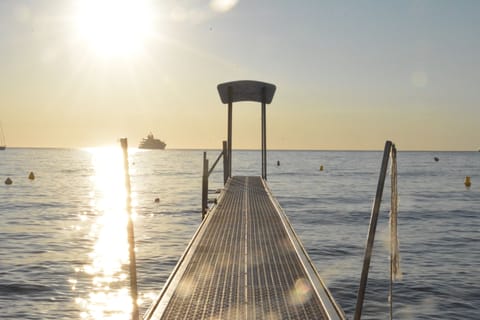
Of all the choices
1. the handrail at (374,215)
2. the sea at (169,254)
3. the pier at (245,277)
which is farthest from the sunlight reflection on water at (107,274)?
the handrail at (374,215)

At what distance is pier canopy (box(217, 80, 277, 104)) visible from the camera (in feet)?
76.7

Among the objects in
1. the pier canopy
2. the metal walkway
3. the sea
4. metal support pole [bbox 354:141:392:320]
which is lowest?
the sea

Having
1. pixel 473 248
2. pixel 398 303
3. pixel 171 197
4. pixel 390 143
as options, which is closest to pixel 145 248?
pixel 398 303

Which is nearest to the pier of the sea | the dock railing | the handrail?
the handrail

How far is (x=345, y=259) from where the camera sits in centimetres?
2061

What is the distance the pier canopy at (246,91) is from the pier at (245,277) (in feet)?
31.3

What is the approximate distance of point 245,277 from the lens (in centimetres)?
877

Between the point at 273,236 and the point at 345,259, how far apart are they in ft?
30.6

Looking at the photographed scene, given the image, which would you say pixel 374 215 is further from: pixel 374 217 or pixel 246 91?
pixel 246 91

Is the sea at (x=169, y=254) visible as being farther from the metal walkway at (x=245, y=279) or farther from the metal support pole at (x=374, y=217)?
the metal support pole at (x=374, y=217)

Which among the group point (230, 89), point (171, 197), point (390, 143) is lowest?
point (171, 197)

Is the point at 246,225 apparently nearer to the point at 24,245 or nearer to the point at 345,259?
the point at 345,259

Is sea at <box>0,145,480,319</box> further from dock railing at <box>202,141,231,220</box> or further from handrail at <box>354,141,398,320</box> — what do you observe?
handrail at <box>354,141,398,320</box>

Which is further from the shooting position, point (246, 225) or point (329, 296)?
point (246, 225)
